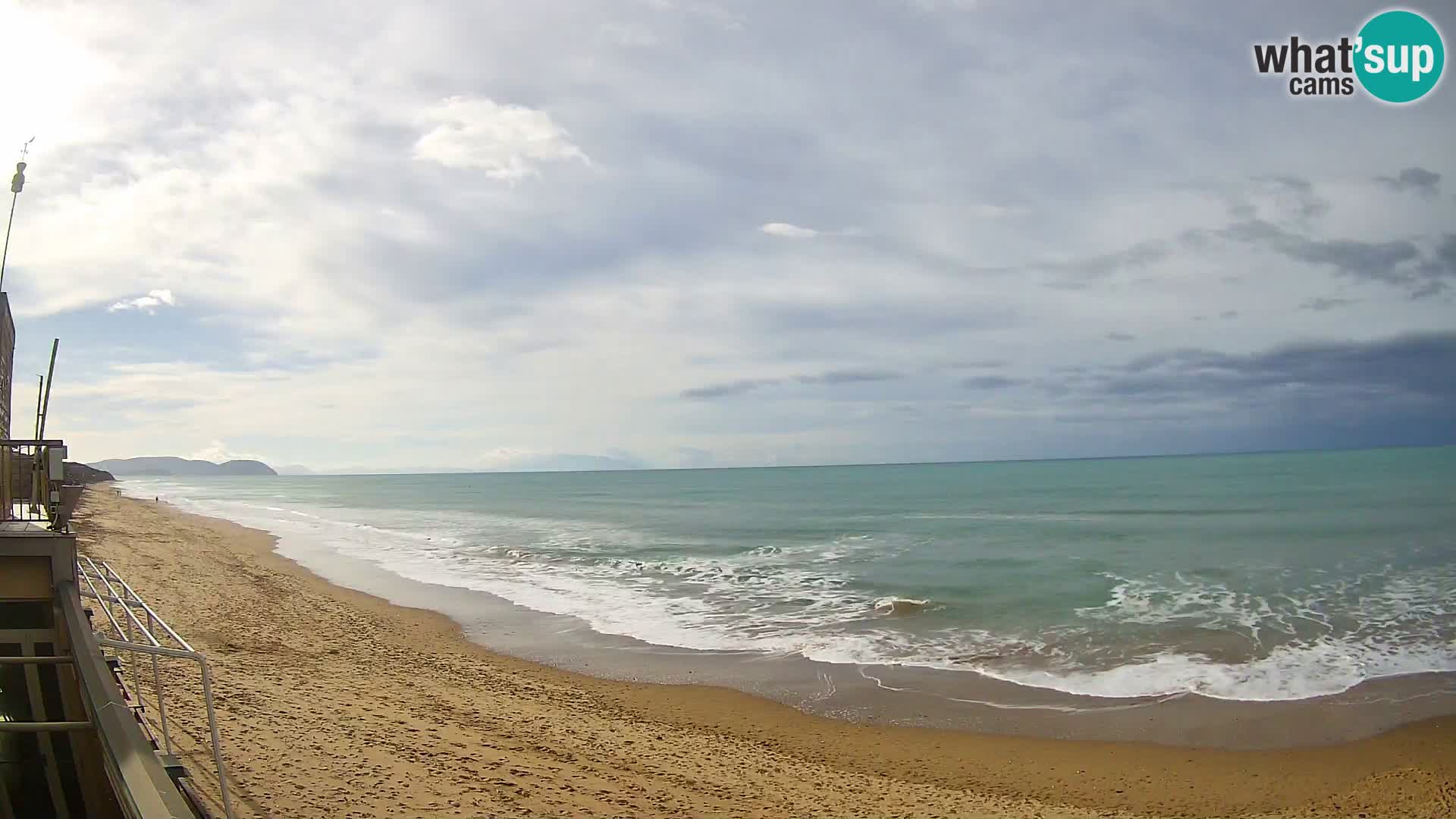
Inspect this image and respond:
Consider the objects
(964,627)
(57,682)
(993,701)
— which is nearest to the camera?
(57,682)

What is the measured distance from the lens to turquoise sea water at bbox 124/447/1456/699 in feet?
45.5

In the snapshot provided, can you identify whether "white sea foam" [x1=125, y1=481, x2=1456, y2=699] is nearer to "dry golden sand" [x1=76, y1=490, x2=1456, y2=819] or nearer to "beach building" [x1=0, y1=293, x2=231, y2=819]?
"dry golden sand" [x1=76, y1=490, x2=1456, y2=819]

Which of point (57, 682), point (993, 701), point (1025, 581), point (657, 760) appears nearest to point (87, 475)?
point (57, 682)

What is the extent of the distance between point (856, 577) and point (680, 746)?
47.9 ft

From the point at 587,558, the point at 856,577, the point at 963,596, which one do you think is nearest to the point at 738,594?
the point at 856,577

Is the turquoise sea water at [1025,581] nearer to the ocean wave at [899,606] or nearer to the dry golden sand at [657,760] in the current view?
the ocean wave at [899,606]

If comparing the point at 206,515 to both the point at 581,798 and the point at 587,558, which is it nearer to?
the point at 587,558

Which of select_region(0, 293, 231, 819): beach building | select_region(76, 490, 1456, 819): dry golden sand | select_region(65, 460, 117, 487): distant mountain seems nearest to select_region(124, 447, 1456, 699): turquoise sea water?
select_region(76, 490, 1456, 819): dry golden sand

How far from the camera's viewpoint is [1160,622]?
16500 mm

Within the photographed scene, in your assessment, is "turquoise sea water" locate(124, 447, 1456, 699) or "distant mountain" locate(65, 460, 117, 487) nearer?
"turquoise sea water" locate(124, 447, 1456, 699)

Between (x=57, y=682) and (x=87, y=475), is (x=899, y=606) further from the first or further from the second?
(x=87, y=475)

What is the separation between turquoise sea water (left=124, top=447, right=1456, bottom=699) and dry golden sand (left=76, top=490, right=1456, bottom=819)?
2807 mm

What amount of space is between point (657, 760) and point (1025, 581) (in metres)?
16.3

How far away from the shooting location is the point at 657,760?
9.09 metres
